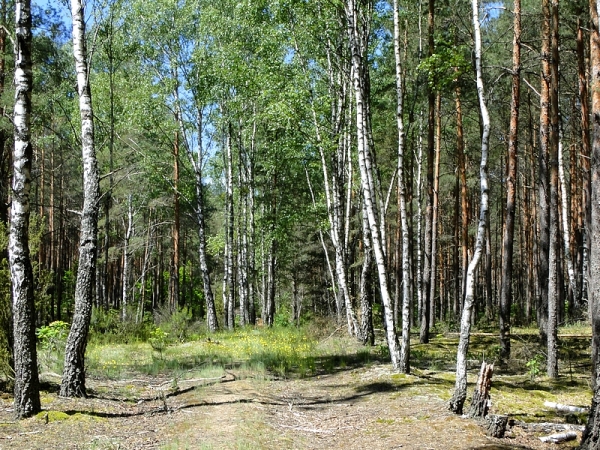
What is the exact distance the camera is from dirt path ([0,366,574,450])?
605cm

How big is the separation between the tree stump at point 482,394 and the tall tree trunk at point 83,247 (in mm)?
5422

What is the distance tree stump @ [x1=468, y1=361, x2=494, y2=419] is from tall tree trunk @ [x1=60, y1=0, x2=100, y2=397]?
5.42m

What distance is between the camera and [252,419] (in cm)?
718

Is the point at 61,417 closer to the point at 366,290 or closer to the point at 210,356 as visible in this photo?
the point at 210,356

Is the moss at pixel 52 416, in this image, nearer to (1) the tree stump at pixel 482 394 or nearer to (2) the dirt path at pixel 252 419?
(2) the dirt path at pixel 252 419

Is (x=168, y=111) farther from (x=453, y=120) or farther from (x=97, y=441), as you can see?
(x=97, y=441)

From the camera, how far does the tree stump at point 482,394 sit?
6.82 metres

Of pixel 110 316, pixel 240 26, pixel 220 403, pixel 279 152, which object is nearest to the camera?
pixel 220 403

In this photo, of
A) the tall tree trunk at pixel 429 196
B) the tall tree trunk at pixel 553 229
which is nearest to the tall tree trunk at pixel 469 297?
the tall tree trunk at pixel 553 229

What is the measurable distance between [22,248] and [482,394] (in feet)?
20.3

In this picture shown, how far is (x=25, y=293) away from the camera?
259 inches

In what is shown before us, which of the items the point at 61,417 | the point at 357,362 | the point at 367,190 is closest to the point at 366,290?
the point at 357,362

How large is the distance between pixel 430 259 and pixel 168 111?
11.6 meters

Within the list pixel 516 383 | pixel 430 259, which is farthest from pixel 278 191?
pixel 516 383
